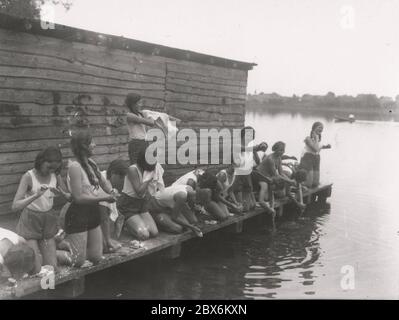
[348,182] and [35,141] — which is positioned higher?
[35,141]

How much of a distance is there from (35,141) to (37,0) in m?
21.2

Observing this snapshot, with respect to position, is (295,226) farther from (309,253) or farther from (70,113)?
(70,113)

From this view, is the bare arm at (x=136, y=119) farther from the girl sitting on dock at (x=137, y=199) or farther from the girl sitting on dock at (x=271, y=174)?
the girl sitting on dock at (x=271, y=174)

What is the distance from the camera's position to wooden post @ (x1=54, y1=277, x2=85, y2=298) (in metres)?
5.79

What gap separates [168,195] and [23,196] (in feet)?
8.87

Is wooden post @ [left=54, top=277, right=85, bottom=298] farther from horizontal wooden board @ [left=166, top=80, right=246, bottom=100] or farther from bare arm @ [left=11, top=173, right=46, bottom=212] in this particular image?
horizontal wooden board @ [left=166, top=80, right=246, bottom=100]

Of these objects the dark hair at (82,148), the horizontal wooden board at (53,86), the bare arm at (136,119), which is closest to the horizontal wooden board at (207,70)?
the horizontal wooden board at (53,86)

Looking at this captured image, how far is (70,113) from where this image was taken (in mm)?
9336

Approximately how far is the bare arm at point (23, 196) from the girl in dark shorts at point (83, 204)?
1.63 ft

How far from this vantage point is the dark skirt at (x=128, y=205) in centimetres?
722

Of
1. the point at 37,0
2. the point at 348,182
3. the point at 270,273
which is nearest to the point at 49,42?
the point at 270,273

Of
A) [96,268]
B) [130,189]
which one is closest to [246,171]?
[130,189]

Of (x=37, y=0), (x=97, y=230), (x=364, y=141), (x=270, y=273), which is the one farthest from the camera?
(x=364, y=141)

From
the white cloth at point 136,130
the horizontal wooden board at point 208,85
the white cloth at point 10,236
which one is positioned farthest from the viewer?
the horizontal wooden board at point 208,85
